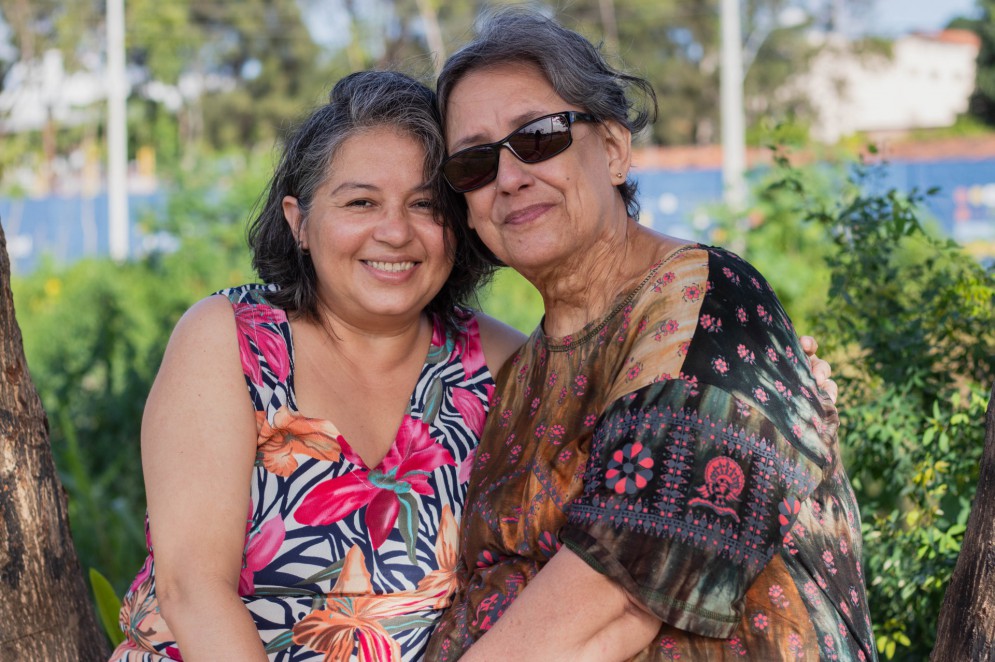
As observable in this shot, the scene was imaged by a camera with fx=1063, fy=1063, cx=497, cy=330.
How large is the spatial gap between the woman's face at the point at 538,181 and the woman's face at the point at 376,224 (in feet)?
0.89

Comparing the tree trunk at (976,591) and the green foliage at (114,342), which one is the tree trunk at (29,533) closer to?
the green foliage at (114,342)

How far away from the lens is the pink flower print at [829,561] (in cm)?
204

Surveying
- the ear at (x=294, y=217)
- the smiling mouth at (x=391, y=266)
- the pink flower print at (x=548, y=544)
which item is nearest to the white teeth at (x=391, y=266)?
the smiling mouth at (x=391, y=266)

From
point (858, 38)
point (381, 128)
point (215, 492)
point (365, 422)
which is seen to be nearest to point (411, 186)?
point (381, 128)

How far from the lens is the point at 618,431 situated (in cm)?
190

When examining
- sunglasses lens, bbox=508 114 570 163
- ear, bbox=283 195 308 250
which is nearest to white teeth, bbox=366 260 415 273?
ear, bbox=283 195 308 250

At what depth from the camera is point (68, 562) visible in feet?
8.13

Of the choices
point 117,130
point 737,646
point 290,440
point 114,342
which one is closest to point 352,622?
point 290,440

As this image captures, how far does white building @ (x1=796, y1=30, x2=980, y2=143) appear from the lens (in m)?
43.5

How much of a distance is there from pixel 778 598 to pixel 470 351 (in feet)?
3.97

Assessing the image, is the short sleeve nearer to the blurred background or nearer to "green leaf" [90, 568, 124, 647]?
the blurred background

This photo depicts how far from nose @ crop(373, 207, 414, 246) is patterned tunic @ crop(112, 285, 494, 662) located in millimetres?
348

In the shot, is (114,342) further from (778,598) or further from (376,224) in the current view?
(778,598)

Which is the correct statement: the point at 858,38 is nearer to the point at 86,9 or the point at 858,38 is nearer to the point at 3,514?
the point at 86,9
